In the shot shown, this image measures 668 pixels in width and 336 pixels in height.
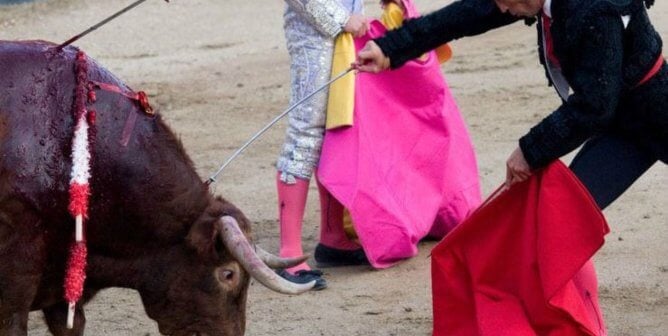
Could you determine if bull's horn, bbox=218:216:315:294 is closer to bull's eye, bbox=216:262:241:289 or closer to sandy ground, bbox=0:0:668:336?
bull's eye, bbox=216:262:241:289

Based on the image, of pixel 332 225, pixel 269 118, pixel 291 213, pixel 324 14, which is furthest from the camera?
pixel 269 118

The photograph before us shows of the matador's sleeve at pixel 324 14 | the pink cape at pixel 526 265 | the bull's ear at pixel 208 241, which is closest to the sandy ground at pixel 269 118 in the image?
the pink cape at pixel 526 265

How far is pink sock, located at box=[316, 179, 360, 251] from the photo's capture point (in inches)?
230

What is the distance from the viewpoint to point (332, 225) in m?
5.86

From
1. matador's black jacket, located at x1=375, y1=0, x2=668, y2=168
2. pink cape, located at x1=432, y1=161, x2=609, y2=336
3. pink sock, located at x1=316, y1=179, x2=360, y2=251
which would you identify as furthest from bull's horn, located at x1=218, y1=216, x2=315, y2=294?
pink sock, located at x1=316, y1=179, x2=360, y2=251

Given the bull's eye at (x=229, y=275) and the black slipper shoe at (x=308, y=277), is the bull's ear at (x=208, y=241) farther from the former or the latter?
the black slipper shoe at (x=308, y=277)

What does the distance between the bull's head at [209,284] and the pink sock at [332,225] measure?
1.18 m

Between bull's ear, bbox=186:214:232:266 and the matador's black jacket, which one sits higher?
the matador's black jacket

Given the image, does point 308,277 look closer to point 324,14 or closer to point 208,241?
point 324,14

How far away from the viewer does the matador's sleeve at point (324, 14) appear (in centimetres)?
540

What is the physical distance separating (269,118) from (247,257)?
157 inches

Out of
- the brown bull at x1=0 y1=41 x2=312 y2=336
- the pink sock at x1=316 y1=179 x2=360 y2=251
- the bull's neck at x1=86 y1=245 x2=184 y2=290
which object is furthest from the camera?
the pink sock at x1=316 y1=179 x2=360 y2=251

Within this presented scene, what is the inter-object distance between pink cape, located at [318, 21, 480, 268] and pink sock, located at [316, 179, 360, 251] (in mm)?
171

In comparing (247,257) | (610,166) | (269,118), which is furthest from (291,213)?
(269,118)
